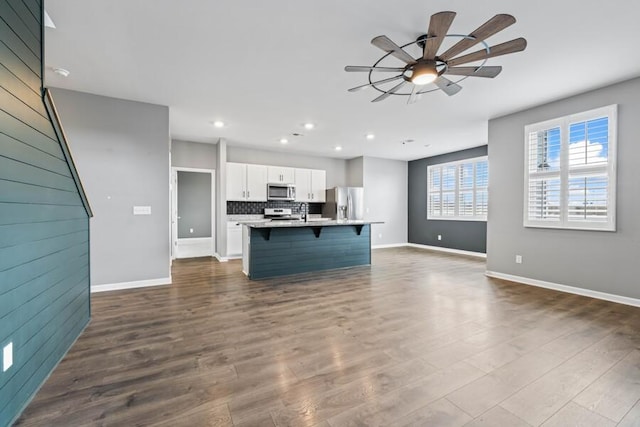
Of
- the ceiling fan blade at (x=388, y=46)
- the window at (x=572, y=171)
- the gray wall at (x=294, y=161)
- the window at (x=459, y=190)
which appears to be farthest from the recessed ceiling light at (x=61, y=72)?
the window at (x=459, y=190)

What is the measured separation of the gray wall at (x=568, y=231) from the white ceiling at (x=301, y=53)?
0.80 feet

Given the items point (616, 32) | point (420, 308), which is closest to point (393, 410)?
point (420, 308)

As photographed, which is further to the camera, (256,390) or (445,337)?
(445,337)

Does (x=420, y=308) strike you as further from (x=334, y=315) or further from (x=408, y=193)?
(x=408, y=193)

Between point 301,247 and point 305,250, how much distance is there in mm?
96

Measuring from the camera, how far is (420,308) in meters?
3.26

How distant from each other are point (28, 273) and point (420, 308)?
3.41 meters

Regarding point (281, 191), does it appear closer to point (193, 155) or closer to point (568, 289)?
point (193, 155)

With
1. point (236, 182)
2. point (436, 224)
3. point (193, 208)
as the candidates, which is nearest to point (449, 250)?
point (436, 224)

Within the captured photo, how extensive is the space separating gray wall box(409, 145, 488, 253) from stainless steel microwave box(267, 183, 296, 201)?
153 inches

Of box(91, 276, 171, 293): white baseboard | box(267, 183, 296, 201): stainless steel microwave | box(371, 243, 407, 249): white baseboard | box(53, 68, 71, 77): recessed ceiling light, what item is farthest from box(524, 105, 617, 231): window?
box(53, 68, 71, 77): recessed ceiling light

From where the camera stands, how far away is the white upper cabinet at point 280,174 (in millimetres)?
7027

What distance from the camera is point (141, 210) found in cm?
411

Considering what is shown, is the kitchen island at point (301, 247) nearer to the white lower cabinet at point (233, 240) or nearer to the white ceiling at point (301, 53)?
the white lower cabinet at point (233, 240)
